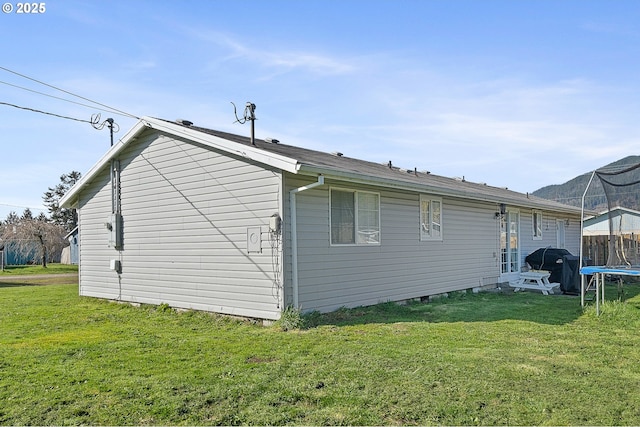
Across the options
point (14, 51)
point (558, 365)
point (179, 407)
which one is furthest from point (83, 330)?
point (558, 365)

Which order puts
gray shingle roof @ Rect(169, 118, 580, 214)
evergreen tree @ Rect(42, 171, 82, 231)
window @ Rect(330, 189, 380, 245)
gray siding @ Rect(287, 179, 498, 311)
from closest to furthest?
gray shingle roof @ Rect(169, 118, 580, 214)
gray siding @ Rect(287, 179, 498, 311)
window @ Rect(330, 189, 380, 245)
evergreen tree @ Rect(42, 171, 82, 231)

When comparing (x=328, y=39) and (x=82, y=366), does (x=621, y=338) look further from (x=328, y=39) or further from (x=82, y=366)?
(x=328, y=39)

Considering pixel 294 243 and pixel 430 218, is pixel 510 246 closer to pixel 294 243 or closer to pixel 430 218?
pixel 430 218

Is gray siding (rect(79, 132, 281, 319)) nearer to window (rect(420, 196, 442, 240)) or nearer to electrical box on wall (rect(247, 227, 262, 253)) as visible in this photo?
electrical box on wall (rect(247, 227, 262, 253))

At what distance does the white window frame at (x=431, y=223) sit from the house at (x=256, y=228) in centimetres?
4

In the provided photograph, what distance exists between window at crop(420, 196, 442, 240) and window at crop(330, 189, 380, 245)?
186 cm

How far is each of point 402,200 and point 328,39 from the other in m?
3.98

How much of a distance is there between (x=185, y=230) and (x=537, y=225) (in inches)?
486

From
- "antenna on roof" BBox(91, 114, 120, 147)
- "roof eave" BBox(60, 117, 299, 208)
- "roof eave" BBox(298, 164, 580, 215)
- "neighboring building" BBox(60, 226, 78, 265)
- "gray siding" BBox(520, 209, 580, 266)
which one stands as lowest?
"neighboring building" BBox(60, 226, 78, 265)

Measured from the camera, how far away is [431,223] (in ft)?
36.8

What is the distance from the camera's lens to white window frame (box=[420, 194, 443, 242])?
1091cm

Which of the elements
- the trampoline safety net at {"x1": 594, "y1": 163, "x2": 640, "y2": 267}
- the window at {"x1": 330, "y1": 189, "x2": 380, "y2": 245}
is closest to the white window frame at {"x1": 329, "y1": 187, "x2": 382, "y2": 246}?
Result: the window at {"x1": 330, "y1": 189, "x2": 380, "y2": 245}

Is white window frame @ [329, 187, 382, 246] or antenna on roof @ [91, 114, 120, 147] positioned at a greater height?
antenna on roof @ [91, 114, 120, 147]

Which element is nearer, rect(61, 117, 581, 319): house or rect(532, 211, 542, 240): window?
rect(61, 117, 581, 319): house
